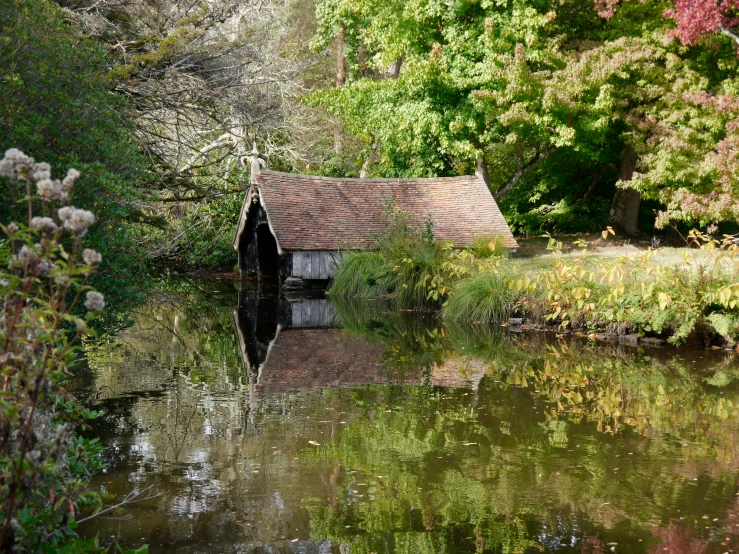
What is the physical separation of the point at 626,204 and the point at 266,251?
1161cm

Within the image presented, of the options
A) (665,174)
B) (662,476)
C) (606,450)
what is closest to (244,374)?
(606,450)

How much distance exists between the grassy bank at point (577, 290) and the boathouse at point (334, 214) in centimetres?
190

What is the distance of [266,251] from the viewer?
25219 mm

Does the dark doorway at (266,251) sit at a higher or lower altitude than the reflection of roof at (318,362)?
higher

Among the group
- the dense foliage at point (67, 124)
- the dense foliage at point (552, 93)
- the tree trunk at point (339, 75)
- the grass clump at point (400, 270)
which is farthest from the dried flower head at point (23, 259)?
the tree trunk at point (339, 75)

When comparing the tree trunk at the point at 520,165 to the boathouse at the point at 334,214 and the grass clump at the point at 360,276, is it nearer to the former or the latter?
the boathouse at the point at 334,214

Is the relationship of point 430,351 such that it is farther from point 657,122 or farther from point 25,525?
point 657,122

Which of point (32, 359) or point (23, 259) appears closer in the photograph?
point (32, 359)

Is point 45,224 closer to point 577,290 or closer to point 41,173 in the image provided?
point 41,173

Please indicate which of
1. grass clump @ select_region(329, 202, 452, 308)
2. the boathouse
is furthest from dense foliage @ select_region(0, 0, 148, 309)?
the boathouse

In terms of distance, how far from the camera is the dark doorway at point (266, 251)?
950 inches

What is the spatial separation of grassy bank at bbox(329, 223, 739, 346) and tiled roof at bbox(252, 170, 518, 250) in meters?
2.09

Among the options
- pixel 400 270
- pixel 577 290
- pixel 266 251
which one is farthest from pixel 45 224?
pixel 266 251

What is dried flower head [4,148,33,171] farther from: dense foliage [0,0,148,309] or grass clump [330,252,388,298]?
grass clump [330,252,388,298]
